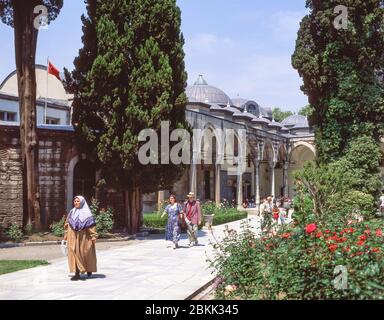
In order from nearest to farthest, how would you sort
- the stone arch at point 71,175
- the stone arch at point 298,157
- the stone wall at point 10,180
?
the stone wall at point 10,180 → the stone arch at point 71,175 → the stone arch at point 298,157

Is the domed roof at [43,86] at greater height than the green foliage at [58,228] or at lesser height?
greater

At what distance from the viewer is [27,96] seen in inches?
582

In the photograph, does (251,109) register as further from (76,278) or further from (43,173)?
(76,278)

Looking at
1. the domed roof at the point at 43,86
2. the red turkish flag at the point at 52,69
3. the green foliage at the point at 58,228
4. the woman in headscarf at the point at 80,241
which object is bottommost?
the green foliage at the point at 58,228

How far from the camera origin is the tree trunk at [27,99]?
48.1ft

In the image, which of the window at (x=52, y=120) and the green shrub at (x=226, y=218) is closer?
the green shrub at (x=226, y=218)

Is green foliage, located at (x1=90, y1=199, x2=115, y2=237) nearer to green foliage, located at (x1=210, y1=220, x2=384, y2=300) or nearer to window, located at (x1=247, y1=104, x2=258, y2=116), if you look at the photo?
green foliage, located at (x1=210, y1=220, x2=384, y2=300)

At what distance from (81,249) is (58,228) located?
23.2 feet

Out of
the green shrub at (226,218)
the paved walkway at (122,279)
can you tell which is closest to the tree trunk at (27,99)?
the paved walkway at (122,279)

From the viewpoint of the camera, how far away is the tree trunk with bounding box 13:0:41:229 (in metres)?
14.7

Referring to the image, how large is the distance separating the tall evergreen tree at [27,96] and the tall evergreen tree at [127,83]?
1469 millimetres

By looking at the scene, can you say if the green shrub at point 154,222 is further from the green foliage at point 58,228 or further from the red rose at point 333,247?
the red rose at point 333,247

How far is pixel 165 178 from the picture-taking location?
15.8 meters
